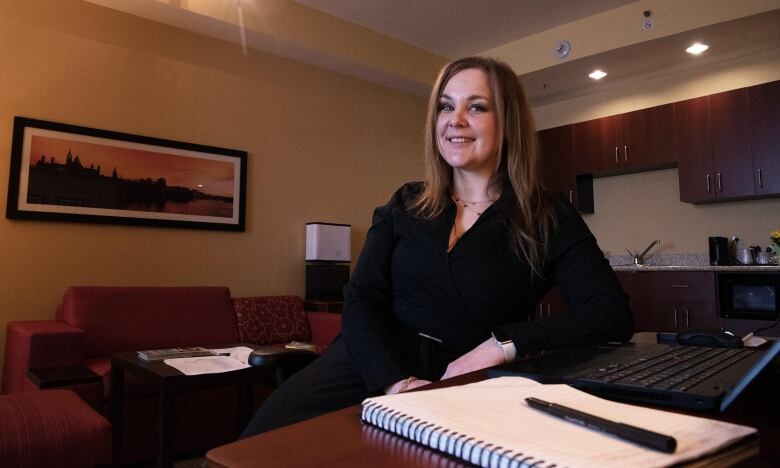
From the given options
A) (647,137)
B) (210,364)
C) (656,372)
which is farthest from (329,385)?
(647,137)

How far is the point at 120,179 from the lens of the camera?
3602 millimetres

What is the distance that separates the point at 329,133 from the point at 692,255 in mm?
3485

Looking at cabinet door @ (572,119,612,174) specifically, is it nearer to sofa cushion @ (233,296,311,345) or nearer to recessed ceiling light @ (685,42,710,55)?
recessed ceiling light @ (685,42,710,55)

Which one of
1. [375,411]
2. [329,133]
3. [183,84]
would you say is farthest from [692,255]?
[375,411]

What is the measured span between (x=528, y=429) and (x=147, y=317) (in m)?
3.29

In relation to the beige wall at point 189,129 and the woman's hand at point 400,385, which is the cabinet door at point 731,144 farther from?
the woman's hand at point 400,385

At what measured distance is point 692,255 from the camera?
475cm

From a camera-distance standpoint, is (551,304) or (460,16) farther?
(551,304)

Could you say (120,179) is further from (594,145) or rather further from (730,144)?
(730,144)

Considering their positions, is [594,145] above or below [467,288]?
above

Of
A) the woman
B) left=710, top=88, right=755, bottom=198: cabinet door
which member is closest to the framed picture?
the woman

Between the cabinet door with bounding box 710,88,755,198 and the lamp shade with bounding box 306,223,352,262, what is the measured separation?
3121 millimetres

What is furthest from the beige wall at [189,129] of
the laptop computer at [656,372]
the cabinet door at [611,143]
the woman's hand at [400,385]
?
the laptop computer at [656,372]

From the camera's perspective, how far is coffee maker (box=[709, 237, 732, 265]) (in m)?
4.40
